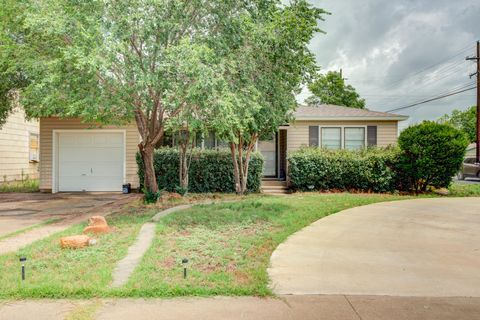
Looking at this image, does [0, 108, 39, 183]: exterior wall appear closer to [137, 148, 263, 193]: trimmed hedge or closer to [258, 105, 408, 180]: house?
[137, 148, 263, 193]: trimmed hedge

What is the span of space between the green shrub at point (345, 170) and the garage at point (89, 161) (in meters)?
6.89

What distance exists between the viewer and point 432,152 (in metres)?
12.6

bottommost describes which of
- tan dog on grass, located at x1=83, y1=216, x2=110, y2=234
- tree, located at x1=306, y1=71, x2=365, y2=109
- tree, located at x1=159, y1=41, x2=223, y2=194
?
tan dog on grass, located at x1=83, y1=216, x2=110, y2=234

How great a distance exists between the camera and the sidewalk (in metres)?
3.43

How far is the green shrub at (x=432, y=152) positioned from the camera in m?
12.6

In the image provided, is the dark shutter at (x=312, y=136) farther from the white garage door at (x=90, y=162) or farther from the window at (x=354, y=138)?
the white garage door at (x=90, y=162)

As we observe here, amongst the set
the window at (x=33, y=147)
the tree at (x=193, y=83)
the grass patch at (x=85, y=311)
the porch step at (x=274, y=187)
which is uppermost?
the tree at (x=193, y=83)

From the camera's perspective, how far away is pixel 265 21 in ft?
29.0

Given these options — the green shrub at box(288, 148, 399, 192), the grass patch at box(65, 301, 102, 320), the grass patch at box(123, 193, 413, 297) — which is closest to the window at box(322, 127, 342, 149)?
the green shrub at box(288, 148, 399, 192)

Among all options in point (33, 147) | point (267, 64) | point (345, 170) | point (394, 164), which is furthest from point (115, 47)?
point (33, 147)

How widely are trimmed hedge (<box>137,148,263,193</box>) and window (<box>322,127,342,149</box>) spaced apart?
3.72 metres

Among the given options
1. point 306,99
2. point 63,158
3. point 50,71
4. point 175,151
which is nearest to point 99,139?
point 63,158

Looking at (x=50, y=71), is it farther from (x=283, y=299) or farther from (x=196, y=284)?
(x=283, y=299)

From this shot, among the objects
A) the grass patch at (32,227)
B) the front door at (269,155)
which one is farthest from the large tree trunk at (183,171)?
the grass patch at (32,227)
